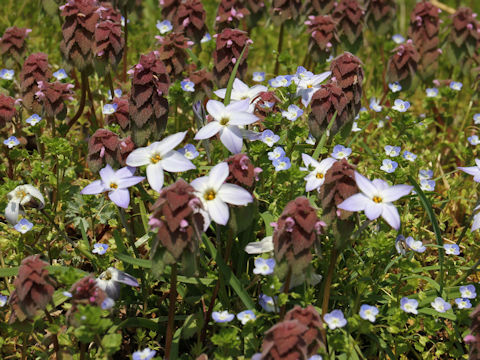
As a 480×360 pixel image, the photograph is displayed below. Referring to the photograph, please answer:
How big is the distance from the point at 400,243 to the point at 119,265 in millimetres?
1655

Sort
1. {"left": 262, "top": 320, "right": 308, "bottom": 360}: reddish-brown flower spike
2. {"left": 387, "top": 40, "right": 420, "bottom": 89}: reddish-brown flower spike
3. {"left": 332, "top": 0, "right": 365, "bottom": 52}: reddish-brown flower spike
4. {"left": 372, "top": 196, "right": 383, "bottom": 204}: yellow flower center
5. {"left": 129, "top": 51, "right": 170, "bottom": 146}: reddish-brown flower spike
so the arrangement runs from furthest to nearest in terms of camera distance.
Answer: {"left": 332, "top": 0, "right": 365, "bottom": 52}: reddish-brown flower spike, {"left": 387, "top": 40, "right": 420, "bottom": 89}: reddish-brown flower spike, {"left": 129, "top": 51, "right": 170, "bottom": 146}: reddish-brown flower spike, {"left": 372, "top": 196, "right": 383, "bottom": 204}: yellow flower center, {"left": 262, "top": 320, "right": 308, "bottom": 360}: reddish-brown flower spike

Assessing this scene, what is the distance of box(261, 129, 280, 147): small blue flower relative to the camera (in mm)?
3367

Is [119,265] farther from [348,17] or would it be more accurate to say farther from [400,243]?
[348,17]

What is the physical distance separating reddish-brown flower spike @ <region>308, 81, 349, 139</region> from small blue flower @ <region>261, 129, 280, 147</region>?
0.23 metres

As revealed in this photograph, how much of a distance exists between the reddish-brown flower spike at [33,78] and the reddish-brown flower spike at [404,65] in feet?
9.11

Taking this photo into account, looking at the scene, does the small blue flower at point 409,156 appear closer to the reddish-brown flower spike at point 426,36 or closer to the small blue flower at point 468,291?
the small blue flower at point 468,291

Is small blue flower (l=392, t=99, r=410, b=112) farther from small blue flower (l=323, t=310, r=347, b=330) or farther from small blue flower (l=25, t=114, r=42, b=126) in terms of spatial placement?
small blue flower (l=25, t=114, r=42, b=126)

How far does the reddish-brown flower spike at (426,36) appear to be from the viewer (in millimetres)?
5250

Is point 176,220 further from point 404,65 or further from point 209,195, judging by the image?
point 404,65

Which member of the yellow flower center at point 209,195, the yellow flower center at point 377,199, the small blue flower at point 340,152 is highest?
the yellow flower center at point 209,195

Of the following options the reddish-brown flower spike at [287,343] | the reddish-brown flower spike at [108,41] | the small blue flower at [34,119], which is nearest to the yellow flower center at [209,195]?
the reddish-brown flower spike at [287,343]

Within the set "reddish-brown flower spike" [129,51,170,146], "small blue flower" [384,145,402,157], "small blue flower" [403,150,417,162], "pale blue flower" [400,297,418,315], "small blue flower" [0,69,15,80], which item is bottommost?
"pale blue flower" [400,297,418,315]

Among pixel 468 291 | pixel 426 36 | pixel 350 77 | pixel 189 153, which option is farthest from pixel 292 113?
pixel 426 36

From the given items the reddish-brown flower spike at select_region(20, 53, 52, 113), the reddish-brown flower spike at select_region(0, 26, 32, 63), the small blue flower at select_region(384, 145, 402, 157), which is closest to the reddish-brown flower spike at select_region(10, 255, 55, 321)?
the reddish-brown flower spike at select_region(20, 53, 52, 113)
